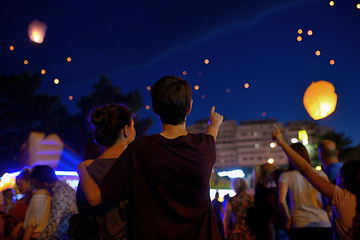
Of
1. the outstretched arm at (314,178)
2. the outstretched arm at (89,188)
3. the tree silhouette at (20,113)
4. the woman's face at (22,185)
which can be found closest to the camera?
the outstretched arm at (89,188)

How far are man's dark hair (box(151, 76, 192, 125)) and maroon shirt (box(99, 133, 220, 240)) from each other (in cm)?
15

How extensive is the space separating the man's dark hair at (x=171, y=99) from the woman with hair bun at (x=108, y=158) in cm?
36

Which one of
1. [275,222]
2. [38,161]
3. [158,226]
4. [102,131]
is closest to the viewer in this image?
[158,226]

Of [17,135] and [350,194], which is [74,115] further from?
[350,194]

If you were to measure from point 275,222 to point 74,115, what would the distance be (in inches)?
1067

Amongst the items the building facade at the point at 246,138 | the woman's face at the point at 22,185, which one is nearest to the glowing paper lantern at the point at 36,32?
the woman's face at the point at 22,185

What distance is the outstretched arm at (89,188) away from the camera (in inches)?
58.2

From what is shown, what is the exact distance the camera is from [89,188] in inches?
60.4

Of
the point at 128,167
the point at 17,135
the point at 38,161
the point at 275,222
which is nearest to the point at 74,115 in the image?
Result: the point at 17,135

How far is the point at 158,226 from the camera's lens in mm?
1478

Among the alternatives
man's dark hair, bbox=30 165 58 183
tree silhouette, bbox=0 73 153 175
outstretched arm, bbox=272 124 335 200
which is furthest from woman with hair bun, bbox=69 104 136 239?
tree silhouette, bbox=0 73 153 175

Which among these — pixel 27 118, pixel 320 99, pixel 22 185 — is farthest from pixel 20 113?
pixel 320 99

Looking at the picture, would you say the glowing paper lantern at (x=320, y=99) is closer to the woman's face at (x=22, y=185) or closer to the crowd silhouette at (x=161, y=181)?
the crowd silhouette at (x=161, y=181)

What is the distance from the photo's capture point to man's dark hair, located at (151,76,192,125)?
1642mm
